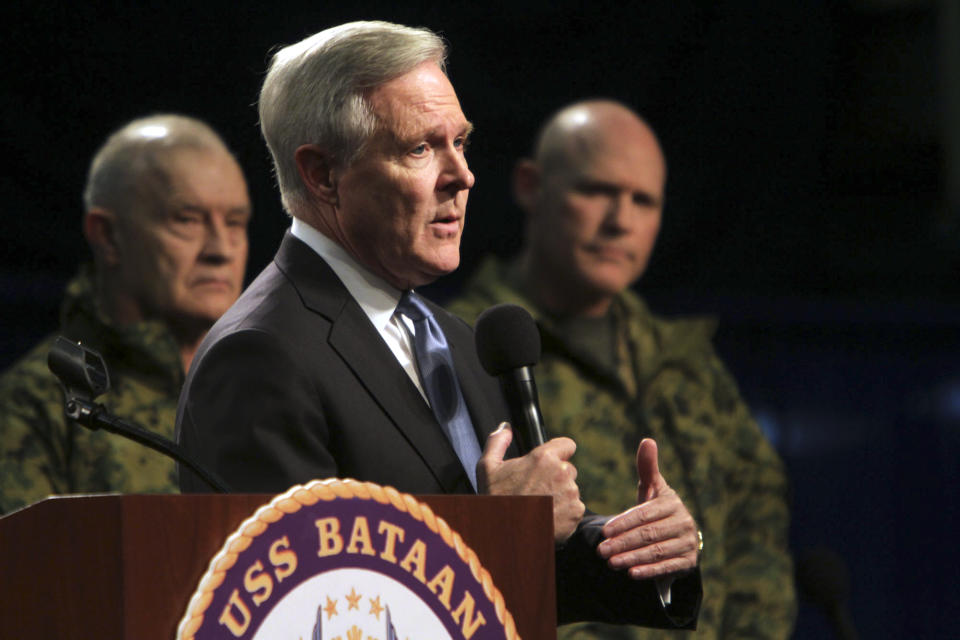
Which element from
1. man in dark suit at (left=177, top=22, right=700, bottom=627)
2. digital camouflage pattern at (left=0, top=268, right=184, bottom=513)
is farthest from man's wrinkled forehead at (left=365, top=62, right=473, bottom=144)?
digital camouflage pattern at (left=0, top=268, right=184, bottom=513)

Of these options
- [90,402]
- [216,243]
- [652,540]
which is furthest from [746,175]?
[90,402]

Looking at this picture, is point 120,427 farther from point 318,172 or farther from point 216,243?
point 216,243

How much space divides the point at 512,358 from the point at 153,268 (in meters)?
1.43

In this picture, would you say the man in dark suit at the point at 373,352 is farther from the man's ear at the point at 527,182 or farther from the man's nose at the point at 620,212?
the man's ear at the point at 527,182

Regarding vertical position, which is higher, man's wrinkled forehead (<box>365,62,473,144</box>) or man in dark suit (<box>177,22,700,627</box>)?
man's wrinkled forehead (<box>365,62,473,144</box>)

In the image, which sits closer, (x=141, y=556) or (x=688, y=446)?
(x=141, y=556)

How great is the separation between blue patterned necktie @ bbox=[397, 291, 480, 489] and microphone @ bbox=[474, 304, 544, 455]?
0.05 metres

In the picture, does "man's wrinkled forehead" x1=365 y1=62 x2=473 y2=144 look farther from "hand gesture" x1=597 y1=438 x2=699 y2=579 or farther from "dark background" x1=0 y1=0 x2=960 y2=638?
"dark background" x1=0 y1=0 x2=960 y2=638

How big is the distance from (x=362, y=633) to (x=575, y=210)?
7.12 ft

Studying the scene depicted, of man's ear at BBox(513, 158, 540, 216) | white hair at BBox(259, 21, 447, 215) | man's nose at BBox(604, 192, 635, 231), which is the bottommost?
white hair at BBox(259, 21, 447, 215)

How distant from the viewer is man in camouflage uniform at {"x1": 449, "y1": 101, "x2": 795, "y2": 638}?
2.95 m

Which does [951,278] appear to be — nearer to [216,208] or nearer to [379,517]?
[216,208]

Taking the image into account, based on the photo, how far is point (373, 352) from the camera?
5.10ft

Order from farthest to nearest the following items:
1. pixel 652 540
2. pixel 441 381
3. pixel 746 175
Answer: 1. pixel 746 175
2. pixel 441 381
3. pixel 652 540
